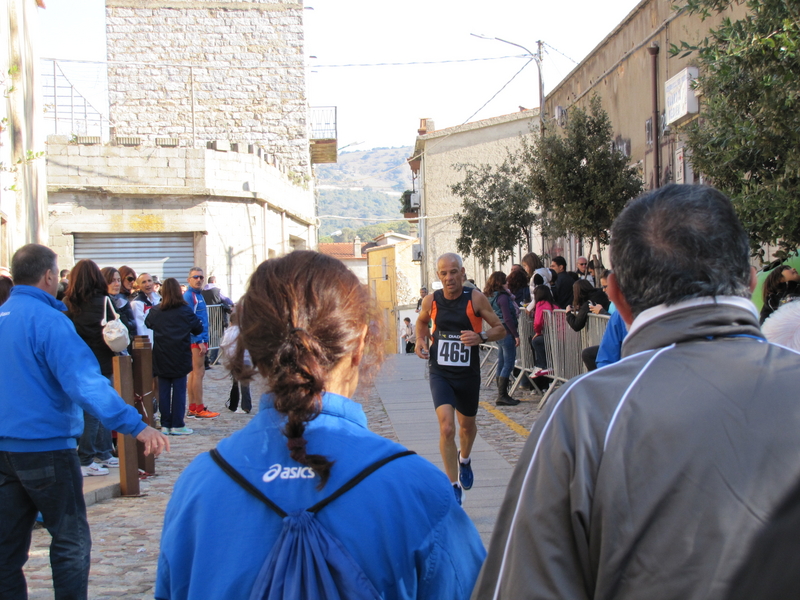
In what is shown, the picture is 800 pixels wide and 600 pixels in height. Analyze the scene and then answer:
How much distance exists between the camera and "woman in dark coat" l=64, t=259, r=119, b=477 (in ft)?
24.5

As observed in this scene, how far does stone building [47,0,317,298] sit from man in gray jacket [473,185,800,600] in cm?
1682

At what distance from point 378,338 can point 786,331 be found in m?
1.95

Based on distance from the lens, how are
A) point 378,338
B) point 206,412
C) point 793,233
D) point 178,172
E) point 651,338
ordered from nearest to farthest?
point 651,338 → point 378,338 → point 793,233 → point 206,412 → point 178,172

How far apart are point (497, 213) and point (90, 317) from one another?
52.3ft

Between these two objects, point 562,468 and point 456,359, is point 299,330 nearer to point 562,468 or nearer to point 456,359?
point 562,468

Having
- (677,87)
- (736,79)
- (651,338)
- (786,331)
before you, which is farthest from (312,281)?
(677,87)

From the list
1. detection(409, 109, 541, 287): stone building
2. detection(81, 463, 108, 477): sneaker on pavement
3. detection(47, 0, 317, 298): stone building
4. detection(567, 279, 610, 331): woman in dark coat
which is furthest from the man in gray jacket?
detection(409, 109, 541, 287): stone building

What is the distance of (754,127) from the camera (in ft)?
22.0

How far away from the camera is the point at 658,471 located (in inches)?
57.1

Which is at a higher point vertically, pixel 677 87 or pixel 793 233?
pixel 677 87

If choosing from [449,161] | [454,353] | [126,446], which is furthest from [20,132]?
[449,161]

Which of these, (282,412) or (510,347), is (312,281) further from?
(510,347)

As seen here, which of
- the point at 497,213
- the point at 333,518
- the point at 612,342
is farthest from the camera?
the point at 497,213

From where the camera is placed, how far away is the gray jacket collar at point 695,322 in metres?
1.60
